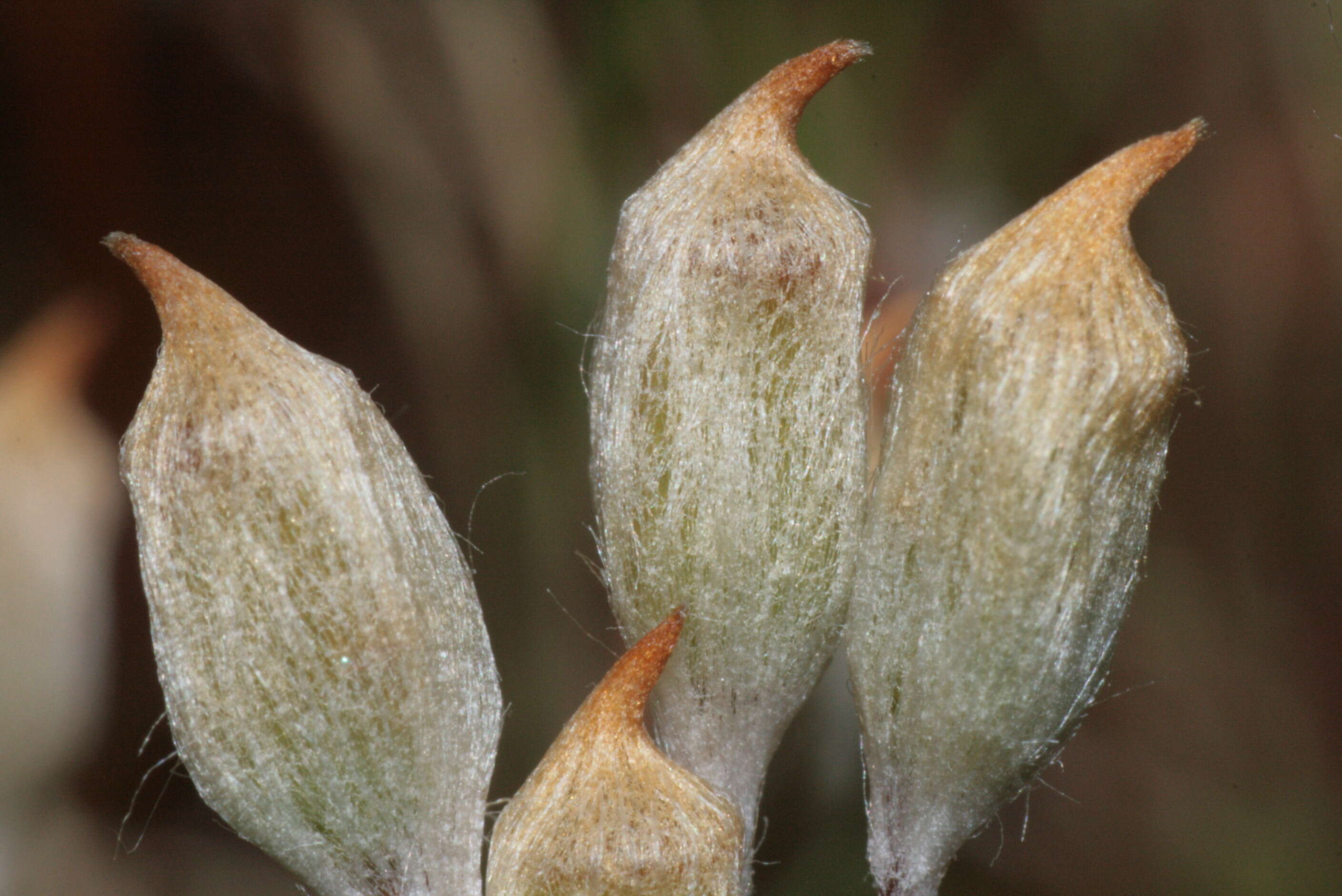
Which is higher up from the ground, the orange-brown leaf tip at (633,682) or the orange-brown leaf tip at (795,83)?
the orange-brown leaf tip at (795,83)

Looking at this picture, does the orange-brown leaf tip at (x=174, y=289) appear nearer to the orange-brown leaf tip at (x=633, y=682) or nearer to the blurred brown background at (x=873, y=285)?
the orange-brown leaf tip at (x=633, y=682)

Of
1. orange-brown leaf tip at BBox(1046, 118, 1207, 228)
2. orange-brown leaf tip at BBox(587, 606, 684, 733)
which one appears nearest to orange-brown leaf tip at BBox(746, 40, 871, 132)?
orange-brown leaf tip at BBox(1046, 118, 1207, 228)

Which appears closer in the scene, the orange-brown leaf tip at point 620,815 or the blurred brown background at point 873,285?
the orange-brown leaf tip at point 620,815

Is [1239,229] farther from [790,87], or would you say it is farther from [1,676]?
[1,676]

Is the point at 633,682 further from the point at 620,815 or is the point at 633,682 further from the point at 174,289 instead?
the point at 174,289

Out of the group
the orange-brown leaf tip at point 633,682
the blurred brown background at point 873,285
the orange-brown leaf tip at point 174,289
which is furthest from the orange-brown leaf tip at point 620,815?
the blurred brown background at point 873,285
